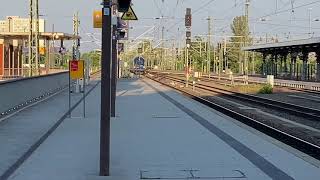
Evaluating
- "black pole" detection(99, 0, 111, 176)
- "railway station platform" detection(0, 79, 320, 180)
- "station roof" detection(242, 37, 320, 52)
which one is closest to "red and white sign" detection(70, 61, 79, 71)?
"railway station platform" detection(0, 79, 320, 180)

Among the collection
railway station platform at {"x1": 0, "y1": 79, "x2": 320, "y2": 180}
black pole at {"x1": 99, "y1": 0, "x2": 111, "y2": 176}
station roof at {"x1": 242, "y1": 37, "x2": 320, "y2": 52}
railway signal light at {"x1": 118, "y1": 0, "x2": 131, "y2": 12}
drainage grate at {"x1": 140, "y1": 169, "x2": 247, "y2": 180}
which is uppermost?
station roof at {"x1": 242, "y1": 37, "x2": 320, "y2": 52}

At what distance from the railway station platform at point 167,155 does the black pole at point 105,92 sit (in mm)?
281

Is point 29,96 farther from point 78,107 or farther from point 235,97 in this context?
point 235,97

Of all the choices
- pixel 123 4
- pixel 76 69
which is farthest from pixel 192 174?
pixel 76 69

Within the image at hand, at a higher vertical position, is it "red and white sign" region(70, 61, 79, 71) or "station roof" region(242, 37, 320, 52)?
"station roof" region(242, 37, 320, 52)

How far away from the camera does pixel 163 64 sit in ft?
426

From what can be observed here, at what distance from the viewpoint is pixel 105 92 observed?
344 inches

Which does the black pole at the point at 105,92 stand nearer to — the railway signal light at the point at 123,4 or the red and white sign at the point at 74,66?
the railway signal light at the point at 123,4

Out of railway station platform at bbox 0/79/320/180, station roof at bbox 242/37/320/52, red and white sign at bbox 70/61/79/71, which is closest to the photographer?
railway station platform at bbox 0/79/320/180

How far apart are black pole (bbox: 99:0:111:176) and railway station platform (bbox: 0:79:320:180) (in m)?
0.28

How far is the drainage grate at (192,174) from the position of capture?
28.1 ft

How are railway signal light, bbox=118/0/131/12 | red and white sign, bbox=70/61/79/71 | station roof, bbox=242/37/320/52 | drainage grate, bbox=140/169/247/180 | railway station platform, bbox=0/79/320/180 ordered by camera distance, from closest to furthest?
drainage grate, bbox=140/169/247/180 → railway station platform, bbox=0/79/320/180 → railway signal light, bbox=118/0/131/12 → red and white sign, bbox=70/61/79/71 → station roof, bbox=242/37/320/52

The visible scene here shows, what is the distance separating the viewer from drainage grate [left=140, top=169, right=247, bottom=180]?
855cm

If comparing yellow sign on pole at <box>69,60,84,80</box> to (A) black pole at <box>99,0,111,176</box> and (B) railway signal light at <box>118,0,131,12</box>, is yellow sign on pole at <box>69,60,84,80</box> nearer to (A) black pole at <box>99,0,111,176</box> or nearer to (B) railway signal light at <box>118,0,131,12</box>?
(B) railway signal light at <box>118,0,131,12</box>
